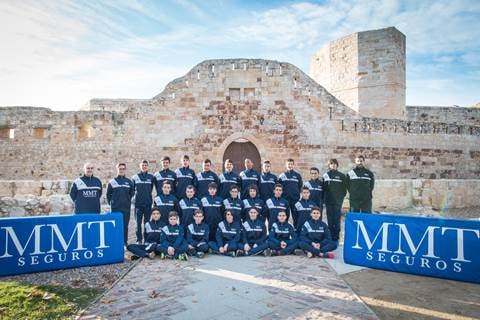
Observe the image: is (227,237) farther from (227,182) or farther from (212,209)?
(227,182)

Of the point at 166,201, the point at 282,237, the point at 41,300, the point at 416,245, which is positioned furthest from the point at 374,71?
the point at 41,300

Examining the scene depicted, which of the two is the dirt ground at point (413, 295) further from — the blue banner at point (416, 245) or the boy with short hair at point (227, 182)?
the boy with short hair at point (227, 182)

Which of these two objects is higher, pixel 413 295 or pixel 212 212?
pixel 212 212

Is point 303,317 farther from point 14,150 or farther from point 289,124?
point 14,150

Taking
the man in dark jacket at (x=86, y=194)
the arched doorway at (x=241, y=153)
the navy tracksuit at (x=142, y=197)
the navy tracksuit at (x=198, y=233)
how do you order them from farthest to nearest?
the arched doorway at (x=241, y=153) < the navy tracksuit at (x=142, y=197) < the man in dark jacket at (x=86, y=194) < the navy tracksuit at (x=198, y=233)

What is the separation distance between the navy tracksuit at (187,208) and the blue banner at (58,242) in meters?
1.31

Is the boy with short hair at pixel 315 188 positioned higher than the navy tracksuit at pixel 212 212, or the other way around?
the boy with short hair at pixel 315 188

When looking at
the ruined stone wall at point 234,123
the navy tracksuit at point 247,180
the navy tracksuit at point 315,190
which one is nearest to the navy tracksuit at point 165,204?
the navy tracksuit at point 247,180

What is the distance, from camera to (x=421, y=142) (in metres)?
14.0

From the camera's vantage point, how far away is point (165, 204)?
22.4 feet

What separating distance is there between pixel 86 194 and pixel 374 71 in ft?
51.3

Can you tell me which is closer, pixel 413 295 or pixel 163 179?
pixel 413 295

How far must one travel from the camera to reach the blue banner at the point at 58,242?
496cm

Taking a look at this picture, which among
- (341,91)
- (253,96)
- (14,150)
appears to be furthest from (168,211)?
(341,91)
